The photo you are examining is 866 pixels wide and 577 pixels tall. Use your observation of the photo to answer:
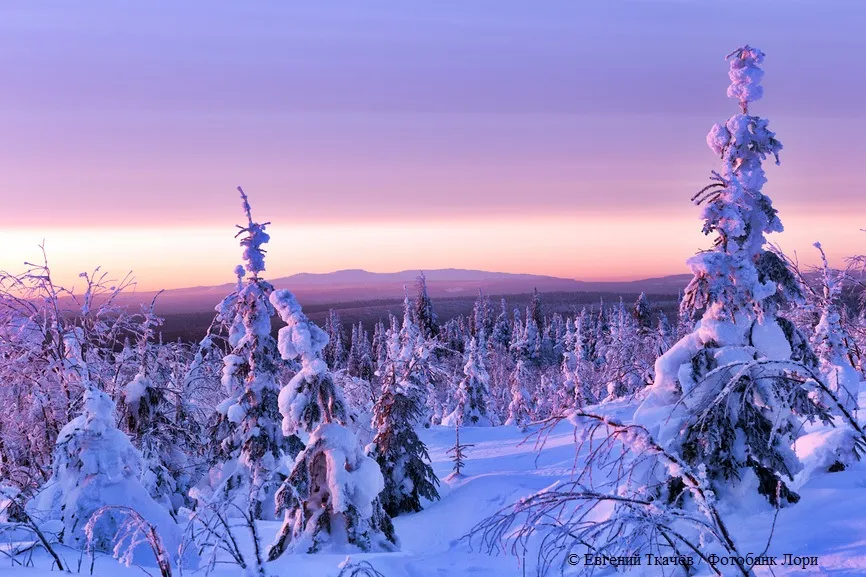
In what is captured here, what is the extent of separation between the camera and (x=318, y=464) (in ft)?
47.9

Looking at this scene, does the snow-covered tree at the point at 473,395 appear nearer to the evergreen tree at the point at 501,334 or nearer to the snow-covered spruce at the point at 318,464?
the snow-covered spruce at the point at 318,464

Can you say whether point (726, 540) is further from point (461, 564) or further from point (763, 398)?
point (461, 564)

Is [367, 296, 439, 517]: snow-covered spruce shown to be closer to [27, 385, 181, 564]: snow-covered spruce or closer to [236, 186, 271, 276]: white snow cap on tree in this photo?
[236, 186, 271, 276]: white snow cap on tree

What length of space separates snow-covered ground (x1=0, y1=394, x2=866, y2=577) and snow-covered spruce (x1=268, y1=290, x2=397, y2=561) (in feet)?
5.09

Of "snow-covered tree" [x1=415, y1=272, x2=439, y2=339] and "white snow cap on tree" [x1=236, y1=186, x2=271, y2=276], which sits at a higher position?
"white snow cap on tree" [x1=236, y1=186, x2=271, y2=276]

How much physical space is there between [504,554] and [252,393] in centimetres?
1686

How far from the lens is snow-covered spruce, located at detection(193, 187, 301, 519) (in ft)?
65.3

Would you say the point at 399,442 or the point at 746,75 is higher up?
the point at 746,75

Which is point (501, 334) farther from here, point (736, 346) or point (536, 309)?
point (736, 346)

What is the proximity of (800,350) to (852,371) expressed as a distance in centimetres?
745

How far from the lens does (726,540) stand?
4.36 meters

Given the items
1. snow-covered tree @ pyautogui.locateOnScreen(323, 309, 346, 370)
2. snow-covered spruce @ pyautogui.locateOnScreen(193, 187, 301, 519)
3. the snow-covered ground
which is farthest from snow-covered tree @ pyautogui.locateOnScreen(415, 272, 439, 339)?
snow-covered spruce @ pyautogui.locateOnScreen(193, 187, 301, 519)

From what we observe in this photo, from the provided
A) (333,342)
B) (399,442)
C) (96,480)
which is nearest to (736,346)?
(96,480)

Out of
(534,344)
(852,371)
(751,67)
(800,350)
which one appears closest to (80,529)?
(800,350)
